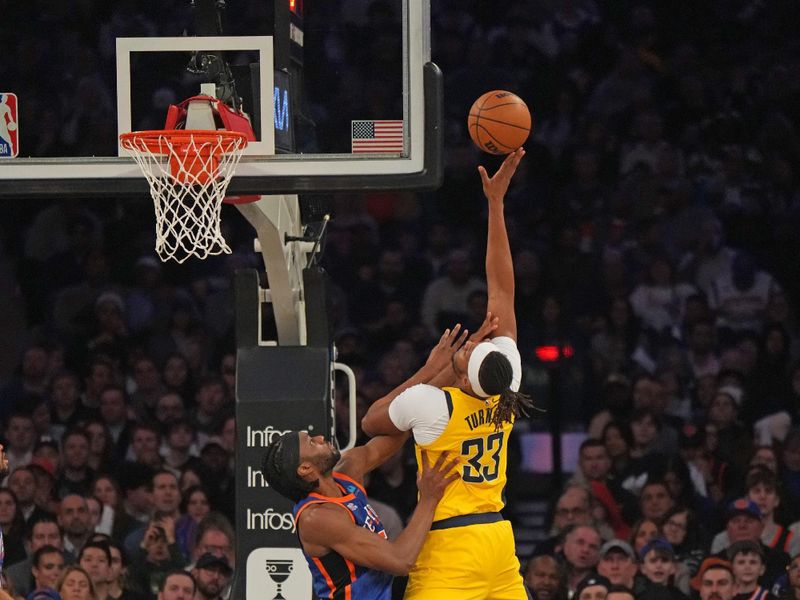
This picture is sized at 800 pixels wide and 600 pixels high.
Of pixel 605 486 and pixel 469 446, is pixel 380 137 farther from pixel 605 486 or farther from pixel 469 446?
pixel 605 486

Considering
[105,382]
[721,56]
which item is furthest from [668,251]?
[105,382]

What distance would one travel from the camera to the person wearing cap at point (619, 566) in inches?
336

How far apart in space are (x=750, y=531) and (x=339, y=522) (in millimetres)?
4055

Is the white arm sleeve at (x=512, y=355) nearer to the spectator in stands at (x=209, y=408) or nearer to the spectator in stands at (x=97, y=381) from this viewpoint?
the spectator in stands at (x=209, y=408)

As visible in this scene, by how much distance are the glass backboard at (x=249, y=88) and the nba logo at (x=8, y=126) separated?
31 mm

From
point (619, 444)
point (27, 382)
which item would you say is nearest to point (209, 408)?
point (27, 382)

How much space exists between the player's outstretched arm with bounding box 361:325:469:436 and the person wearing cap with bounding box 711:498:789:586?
128 inches

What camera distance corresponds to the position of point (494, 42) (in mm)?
12750

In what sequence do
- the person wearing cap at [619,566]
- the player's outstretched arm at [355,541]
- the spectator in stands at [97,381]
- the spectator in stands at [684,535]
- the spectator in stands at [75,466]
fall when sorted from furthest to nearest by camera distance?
1. the spectator in stands at [97,381]
2. the spectator in stands at [75,466]
3. the spectator in stands at [684,535]
4. the person wearing cap at [619,566]
5. the player's outstretched arm at [355,541]

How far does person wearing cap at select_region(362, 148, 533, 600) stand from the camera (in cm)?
586

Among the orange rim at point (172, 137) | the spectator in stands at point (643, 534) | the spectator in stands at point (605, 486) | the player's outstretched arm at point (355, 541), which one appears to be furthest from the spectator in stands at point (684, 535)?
the orange rim at point (172, 137)

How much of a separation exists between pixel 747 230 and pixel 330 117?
327cm

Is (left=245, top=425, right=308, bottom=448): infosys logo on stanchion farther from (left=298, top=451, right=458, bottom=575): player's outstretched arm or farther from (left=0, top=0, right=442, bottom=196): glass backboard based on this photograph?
(left=298, top=451, right=458, bottom=575): player's outstretched arm

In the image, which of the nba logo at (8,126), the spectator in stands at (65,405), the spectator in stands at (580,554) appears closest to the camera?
the nba logo at (8,126)
